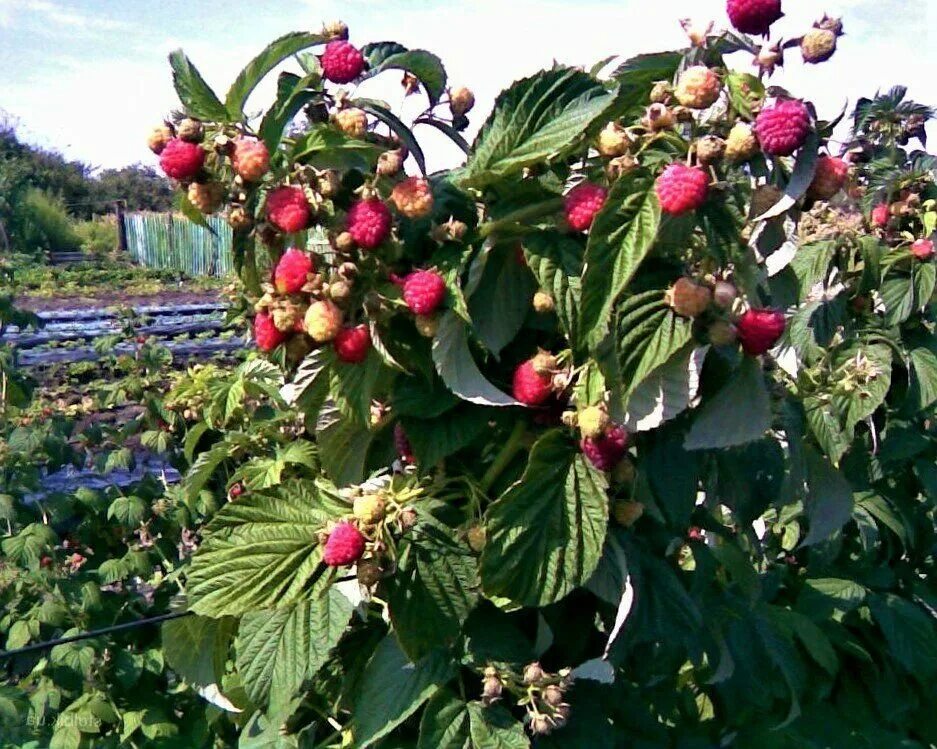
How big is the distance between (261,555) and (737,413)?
1.89ft

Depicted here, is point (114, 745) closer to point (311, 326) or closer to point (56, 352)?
point (311, 326)

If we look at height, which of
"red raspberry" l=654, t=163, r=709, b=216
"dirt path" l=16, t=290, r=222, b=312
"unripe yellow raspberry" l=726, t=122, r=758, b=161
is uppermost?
"unripe yellow raspberry" l=726, t=122, r=758, b=161

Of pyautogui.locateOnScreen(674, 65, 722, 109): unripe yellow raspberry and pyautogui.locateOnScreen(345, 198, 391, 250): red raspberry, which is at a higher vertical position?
pyautogui.locateOnScreen(674, 65, 722, 109): unripe yellow raspberry

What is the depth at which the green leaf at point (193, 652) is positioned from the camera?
4.84ft

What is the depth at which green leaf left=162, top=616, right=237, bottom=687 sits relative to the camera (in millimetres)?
1477

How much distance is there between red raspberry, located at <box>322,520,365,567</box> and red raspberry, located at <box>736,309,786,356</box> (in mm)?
467

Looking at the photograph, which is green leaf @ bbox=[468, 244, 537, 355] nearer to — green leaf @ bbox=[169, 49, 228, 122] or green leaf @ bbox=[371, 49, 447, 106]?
green leaf @ bbox=[371, 49, 447, 106]

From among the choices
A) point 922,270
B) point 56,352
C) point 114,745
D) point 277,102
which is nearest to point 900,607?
point 922,270

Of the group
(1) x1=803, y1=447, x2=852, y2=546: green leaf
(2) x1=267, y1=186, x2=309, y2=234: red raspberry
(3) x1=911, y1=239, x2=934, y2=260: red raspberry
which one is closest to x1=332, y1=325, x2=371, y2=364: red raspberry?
(2) x1=267, y1=186, x2=309, y2=234: red raspberry

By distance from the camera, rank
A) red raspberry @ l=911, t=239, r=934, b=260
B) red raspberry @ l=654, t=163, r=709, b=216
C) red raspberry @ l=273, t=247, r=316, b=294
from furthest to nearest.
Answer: red raspberry @ l=911, t=239, r=934, b=260, red raspberry @ l=273, t=247, r=316, b=294, red raspberry @ l=654, t=163, r=709, b=216

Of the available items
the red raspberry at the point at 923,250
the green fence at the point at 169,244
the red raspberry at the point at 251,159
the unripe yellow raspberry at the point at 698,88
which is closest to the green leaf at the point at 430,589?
the red raspberry at the point at 251,159

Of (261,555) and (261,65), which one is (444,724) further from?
(261,65)

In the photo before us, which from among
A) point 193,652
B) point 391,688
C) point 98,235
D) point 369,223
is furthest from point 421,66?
point 98,235

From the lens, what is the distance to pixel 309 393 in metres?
1.29
